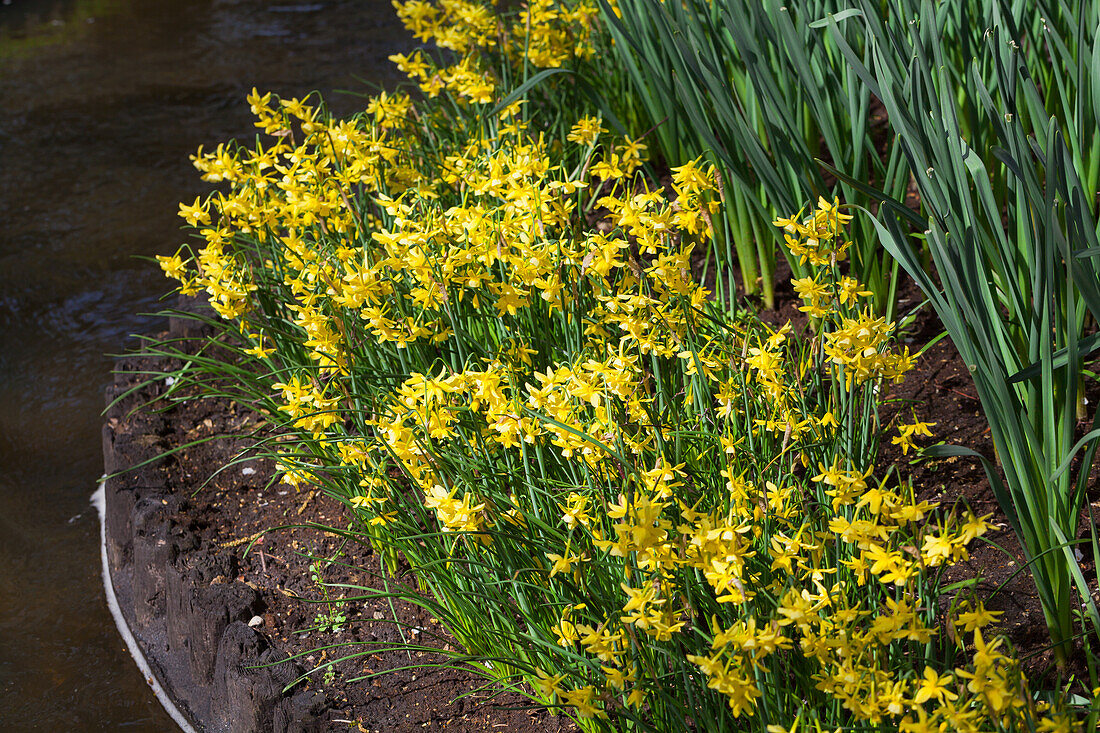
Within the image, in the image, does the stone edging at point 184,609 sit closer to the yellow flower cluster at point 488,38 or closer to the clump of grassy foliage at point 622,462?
the clump of grassy foliage at point 622,462

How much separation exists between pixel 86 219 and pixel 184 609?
328cm

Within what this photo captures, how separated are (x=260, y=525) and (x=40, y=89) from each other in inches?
209

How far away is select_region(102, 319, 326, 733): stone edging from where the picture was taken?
6.52ft

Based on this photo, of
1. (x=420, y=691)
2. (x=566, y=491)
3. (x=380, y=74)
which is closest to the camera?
(x=566, y=491)

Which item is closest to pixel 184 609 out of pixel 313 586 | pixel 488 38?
pixel 313 586

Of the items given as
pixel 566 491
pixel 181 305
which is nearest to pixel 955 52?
pixel 566 491

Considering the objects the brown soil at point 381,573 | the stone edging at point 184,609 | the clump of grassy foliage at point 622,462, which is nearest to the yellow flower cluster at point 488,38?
the clump of grassy foliage at point 622,462

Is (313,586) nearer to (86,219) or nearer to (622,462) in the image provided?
(622,462)

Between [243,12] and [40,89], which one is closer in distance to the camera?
[40,89]

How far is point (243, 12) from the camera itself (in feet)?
24.9

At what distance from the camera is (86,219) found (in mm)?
4801

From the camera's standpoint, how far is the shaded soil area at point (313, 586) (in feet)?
6.28

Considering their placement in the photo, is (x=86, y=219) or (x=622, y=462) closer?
(x=622, y=462)

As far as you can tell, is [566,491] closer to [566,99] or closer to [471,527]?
[471,527]
